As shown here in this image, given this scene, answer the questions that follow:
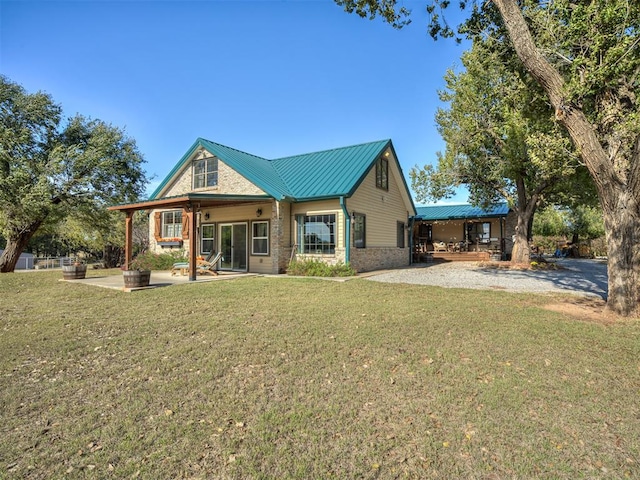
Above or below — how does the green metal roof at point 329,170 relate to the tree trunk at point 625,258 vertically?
above

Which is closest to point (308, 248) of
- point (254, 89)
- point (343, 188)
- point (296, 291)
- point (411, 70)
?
point (343, 188)

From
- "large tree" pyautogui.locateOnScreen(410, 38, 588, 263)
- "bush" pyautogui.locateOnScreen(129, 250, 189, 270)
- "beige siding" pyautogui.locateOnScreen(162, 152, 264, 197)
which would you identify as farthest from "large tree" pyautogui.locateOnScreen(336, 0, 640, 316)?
"bush" pyautogui.locateOnScreen(129, 250, 189, 270)

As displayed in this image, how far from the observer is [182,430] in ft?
10.0

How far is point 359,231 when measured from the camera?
16.0m

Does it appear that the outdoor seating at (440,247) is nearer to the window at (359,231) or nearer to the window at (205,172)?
the window at (359,231)

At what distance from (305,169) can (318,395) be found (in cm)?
1525

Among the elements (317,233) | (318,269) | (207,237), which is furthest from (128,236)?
(318,269)

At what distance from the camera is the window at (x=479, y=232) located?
28.6 metres

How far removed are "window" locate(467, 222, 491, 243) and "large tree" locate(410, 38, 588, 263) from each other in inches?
270

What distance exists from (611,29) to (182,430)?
36.2 feet

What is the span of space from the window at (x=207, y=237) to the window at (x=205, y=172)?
86.1 inches

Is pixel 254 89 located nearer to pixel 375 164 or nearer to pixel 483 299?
pixel 375 164

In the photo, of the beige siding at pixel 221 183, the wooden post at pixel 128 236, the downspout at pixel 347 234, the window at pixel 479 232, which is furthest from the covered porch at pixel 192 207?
the window at pixel 479 232

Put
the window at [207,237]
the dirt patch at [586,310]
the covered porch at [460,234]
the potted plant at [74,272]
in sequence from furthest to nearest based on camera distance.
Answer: the covered porch at [460,234], the window at [207,237], the potted plant at [74,272], the dirt patch at [586,310]
